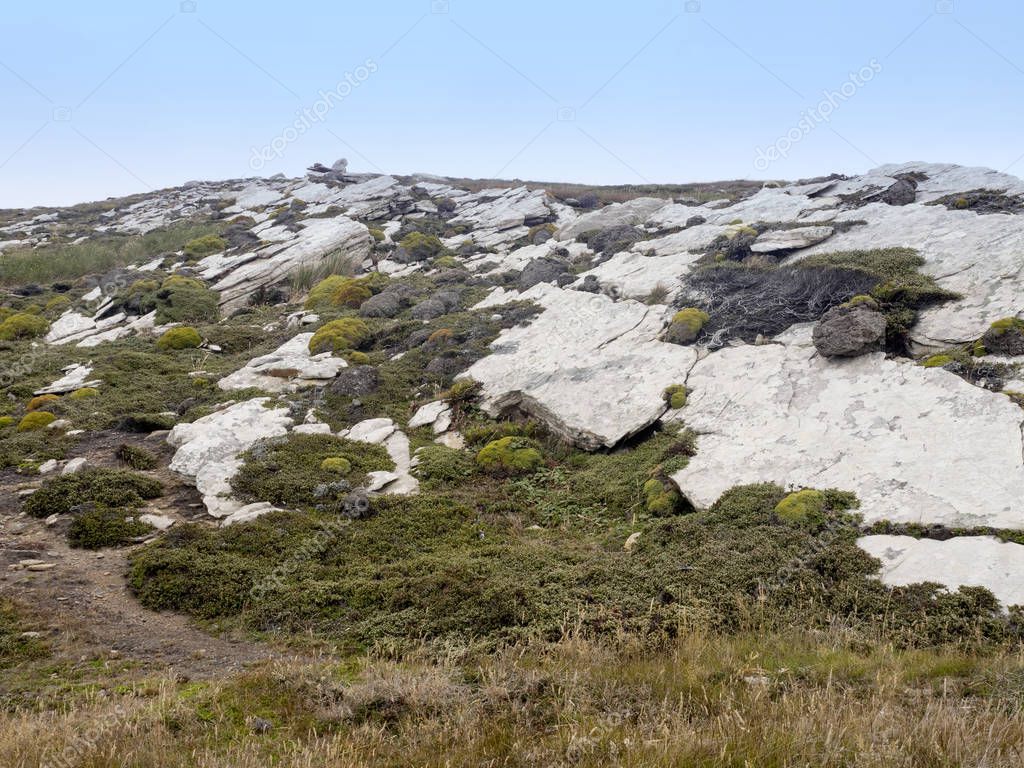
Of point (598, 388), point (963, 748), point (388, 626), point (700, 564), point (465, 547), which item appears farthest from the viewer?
point (598, 388)

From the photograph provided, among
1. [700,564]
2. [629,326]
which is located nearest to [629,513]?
[700,564]

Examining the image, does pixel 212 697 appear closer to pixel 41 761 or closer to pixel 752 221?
pixel 41 761

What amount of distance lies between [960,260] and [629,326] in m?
8.88

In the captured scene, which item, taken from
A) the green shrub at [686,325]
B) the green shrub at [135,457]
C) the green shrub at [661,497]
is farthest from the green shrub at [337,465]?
the green shrub at [686,325]

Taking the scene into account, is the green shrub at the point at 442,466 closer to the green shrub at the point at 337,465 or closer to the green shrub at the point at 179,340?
the green shrub at the point at 337,465

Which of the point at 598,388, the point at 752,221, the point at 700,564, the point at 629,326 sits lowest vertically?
the point at 700,564

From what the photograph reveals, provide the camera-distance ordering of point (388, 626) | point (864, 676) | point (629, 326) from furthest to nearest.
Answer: point (629, 326) < point (388, 626) < point (864, 676)

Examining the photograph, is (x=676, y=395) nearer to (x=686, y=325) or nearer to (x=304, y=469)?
(x=686, y=325)

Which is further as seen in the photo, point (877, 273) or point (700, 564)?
point (877, 273)

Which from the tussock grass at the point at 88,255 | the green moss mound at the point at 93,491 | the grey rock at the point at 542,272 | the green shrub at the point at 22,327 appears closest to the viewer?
the green moss mound at the point at 93,491

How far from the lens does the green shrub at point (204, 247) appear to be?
4084 cm

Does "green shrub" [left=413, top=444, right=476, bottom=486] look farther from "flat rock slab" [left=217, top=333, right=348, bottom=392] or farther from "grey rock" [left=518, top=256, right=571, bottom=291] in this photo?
"grey rock" [left=518, top=256, right=571, bottom=291]

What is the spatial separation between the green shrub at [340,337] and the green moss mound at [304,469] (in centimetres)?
732

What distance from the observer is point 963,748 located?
398 cm
